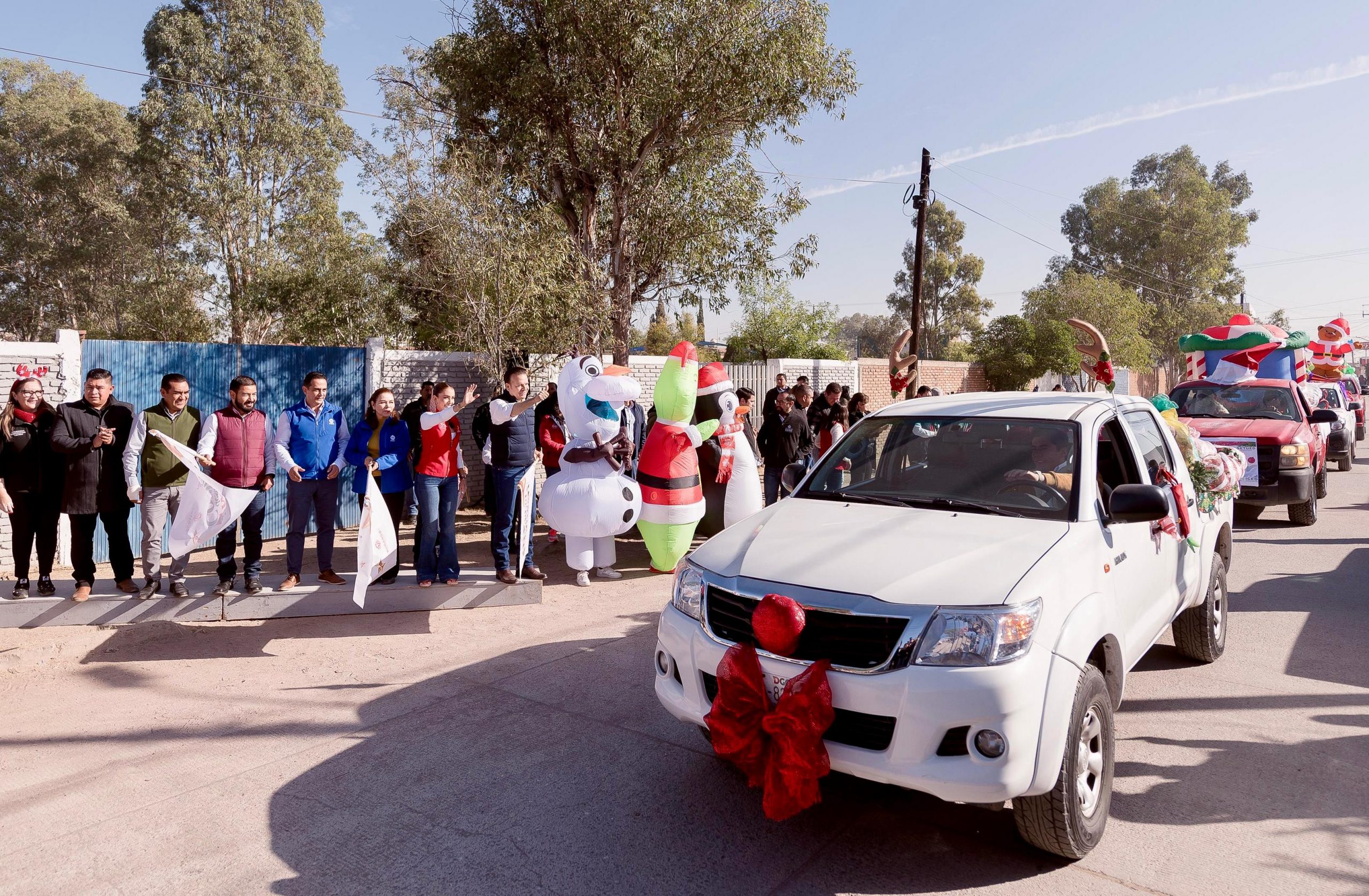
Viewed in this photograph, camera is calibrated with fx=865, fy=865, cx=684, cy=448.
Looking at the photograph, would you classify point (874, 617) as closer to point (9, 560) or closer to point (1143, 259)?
point (9, 560)

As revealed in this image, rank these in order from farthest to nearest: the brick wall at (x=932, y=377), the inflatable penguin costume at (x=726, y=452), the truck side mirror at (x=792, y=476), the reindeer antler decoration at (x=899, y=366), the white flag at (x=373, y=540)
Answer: the brick wall at (x=932, y=377), the reindeer antler decoration at (x=899, y=366), the inflatable penguin costume at (x=726, y=452), the white flag at (x=373, y=540), the truck side mirror at (x=792, y=476)

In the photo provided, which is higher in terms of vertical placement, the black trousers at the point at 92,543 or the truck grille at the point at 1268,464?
the truck grille at the point at 1268,464

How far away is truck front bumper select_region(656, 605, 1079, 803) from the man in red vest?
5198mm

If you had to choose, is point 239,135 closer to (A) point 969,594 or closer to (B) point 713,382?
(B) point 713,382

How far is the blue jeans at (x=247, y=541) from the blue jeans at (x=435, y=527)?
3.88ft

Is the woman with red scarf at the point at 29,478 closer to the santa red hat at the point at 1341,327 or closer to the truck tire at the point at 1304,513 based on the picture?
the truck tire at the point at 1304,513

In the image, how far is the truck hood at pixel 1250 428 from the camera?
1033cm

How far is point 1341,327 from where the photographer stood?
18.9 metres

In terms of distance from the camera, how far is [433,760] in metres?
4.34

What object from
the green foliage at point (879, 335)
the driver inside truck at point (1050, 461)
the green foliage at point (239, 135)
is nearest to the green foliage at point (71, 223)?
the green foliage at point (239, 135)

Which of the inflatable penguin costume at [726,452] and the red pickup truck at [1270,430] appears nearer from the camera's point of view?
the inflatable penguin costume at [726,452]

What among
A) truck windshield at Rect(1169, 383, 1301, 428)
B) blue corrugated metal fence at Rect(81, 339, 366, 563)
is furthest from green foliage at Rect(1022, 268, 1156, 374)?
blue corrugated metal fence at Rect(81, 339, 366, 563)

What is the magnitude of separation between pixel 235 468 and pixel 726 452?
4.48 metres

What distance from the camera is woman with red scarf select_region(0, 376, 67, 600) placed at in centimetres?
637
